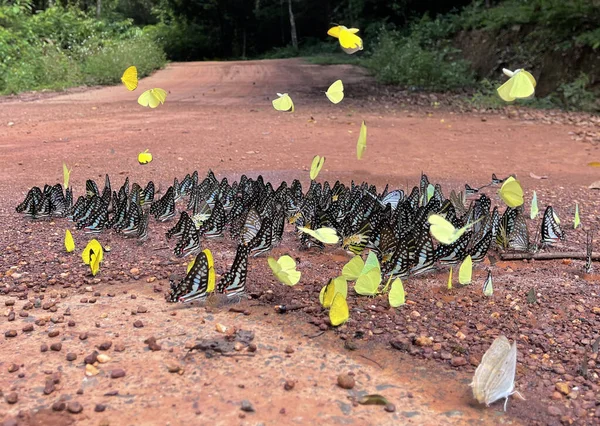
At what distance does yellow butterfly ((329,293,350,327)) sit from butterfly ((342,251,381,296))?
0.60 ft

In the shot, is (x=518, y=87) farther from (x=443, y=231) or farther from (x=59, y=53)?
(x=59, y=53)

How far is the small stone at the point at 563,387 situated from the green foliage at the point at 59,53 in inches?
553

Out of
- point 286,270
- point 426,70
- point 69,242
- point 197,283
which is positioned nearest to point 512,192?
point 286,270

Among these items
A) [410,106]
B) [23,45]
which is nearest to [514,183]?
[410,106]

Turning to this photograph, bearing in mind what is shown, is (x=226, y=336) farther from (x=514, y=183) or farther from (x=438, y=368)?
(x=514, y=183)

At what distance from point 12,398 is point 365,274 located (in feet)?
4.47

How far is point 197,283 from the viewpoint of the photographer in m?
2.35

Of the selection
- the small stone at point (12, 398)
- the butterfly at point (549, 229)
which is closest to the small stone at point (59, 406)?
the small stone at point (12, 398)

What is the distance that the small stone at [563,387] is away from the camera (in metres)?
1.83

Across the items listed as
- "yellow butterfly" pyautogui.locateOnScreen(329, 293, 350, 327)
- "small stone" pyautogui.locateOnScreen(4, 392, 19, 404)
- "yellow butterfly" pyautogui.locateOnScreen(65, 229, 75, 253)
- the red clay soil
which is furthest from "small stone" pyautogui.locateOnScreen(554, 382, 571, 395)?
"yellow butterfly" pyautogui.locateOnScreen(65, 229, 75, 253)

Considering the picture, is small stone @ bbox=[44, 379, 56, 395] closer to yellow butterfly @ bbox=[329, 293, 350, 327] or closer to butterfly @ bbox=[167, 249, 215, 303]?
butterfly @ bbox=[167, 249, 215, 303]

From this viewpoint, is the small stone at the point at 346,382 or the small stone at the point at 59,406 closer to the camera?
the small stone at the point at 59,406

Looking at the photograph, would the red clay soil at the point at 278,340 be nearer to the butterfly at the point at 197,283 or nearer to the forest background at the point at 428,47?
the butterfly at the point at 197,283

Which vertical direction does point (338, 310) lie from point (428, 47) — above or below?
below
